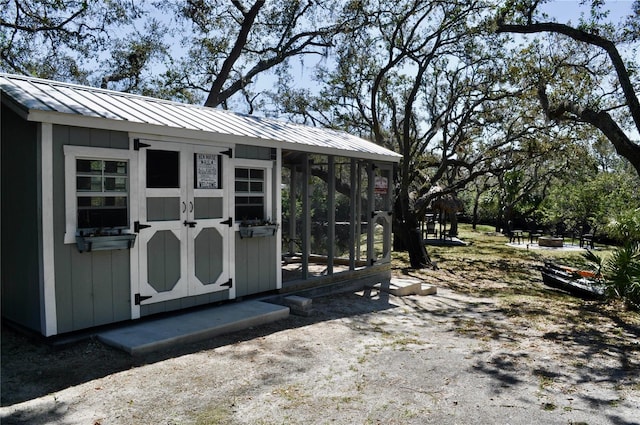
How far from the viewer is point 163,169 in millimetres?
5816

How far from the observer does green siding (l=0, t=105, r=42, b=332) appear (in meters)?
4.86

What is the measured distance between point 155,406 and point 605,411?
3.62m

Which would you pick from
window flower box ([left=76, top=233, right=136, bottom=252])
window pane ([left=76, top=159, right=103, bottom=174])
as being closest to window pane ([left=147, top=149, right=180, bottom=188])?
window pane ([left=76, top=159, right=103, bottom=174])

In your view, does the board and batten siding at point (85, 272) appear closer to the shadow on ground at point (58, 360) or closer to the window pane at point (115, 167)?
the window pane at point (115, 167)

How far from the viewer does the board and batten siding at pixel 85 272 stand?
486 cm

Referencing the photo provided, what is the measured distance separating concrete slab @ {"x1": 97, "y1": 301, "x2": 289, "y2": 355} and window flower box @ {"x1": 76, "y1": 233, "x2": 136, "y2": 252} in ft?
3.07

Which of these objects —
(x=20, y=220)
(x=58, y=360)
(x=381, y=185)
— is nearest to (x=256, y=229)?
(x=20, y=220)

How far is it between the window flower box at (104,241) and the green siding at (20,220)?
1.32 ft

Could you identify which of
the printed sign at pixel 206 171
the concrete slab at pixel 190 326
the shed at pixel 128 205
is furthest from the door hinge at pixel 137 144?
the concrete slab at pixel 190 326

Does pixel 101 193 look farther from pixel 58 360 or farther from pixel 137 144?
pixel 58 360

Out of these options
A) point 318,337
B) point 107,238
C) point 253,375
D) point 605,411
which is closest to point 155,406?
point 253,375

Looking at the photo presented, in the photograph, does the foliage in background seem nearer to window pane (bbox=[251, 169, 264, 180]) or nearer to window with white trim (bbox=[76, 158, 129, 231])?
window pane (bbox=[251, 169, 264, 180])

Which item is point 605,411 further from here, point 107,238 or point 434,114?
point 434,114

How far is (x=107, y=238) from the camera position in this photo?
5.12m
